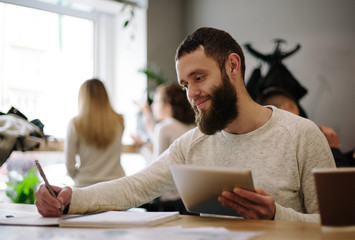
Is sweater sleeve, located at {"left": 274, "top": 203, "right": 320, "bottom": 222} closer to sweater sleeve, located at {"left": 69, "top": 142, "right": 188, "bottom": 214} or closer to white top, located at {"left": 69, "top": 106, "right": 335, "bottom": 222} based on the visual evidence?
white top, located at {"left": 69, "top": 106, "right": 335, "bottom": 222}

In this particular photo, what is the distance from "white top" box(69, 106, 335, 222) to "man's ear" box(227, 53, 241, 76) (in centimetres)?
20

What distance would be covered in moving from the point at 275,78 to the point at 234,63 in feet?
6.12

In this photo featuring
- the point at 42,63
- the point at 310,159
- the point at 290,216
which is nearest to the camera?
the point at 290,216

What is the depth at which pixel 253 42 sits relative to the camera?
376 cm

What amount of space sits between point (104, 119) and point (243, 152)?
5.13 ft

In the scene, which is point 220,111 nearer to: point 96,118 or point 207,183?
point 207,183

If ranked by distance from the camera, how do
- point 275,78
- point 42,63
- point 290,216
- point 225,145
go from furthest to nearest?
point 42,63, point 275,78, point 225,145, point 290,216

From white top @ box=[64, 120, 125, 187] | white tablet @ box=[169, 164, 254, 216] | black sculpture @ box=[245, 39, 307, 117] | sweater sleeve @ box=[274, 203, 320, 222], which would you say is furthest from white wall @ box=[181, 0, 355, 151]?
white tablet @ box=[169, 164, 254, 216]

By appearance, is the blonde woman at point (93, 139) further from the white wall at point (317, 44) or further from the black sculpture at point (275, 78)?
the white wall at point (317, 44)

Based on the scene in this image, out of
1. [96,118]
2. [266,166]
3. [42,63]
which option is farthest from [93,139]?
[266,166]

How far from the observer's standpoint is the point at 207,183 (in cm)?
105

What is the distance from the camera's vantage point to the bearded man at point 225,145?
1324mm

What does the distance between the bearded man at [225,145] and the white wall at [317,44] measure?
6.46ft

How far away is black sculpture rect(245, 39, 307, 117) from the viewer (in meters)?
3.23
